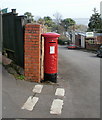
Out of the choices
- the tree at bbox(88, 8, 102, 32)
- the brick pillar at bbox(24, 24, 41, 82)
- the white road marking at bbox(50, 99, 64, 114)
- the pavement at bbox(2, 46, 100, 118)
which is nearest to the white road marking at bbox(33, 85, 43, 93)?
the pavement at bbox(2, 46, 100, 118)

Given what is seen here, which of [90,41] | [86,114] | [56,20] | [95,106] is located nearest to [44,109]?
[86,114]

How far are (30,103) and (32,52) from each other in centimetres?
197

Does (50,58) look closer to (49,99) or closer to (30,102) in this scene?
(49,99)

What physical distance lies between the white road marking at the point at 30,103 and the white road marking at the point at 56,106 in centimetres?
44

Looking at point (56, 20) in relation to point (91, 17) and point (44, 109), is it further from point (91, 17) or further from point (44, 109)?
point (44, 109)

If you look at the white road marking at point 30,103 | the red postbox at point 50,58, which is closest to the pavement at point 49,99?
the white road marking at point 30,103

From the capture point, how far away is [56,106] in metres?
4.26

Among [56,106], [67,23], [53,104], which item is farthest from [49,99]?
[67,23]

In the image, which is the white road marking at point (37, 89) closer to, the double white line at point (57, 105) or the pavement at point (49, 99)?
the pavement at point (49, 99)

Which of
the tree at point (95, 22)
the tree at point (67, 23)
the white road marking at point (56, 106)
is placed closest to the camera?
the white road marking at point (56, 106)

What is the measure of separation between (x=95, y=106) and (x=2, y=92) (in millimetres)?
2263

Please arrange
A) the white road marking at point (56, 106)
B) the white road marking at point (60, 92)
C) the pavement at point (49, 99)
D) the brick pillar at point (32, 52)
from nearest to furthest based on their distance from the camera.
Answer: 1. the pavement at point (49, 99)
2. the white road marking at point (56, 106)
3. the white road marking at point (60, 92)
4. the brick pillar at point (32, 52)

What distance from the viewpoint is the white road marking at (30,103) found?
4.06m

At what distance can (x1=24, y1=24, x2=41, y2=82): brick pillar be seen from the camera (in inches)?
226
